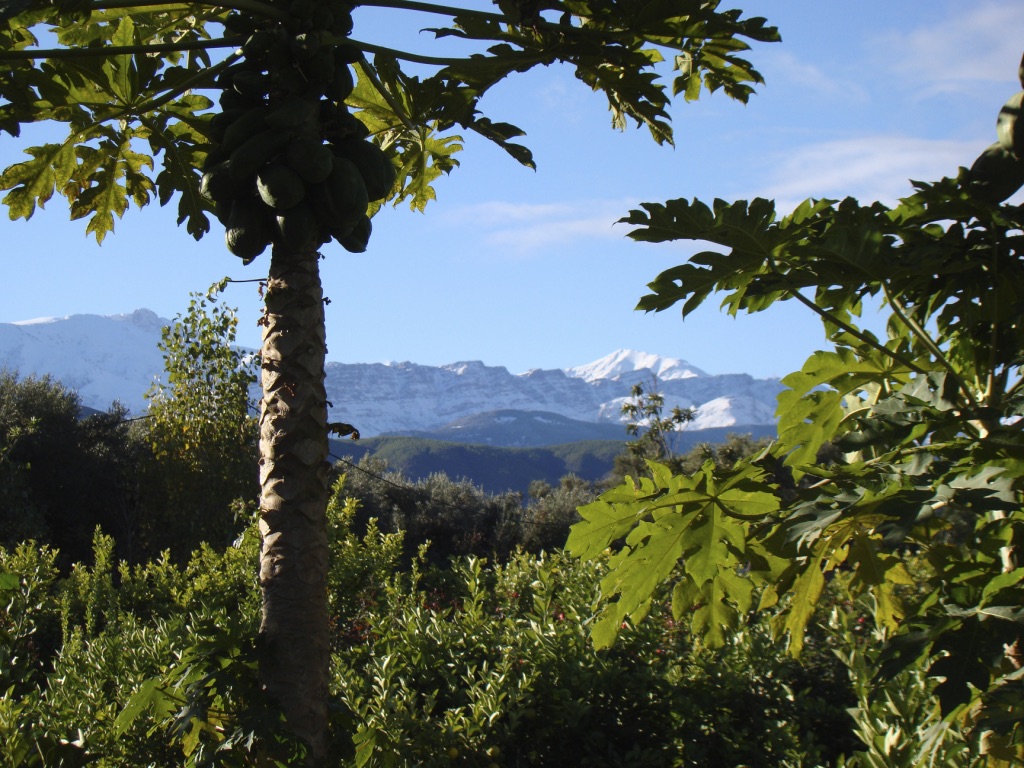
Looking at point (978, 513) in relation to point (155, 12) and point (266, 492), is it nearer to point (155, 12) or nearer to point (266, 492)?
point (266, 492)

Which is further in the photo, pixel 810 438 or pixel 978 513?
pixel 810 438

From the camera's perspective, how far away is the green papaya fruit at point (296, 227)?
2.26 meters

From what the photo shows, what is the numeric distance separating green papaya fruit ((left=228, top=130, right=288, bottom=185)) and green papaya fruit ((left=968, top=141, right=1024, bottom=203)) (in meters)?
1.71

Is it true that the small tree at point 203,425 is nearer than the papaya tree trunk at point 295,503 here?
No

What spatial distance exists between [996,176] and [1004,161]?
37mm

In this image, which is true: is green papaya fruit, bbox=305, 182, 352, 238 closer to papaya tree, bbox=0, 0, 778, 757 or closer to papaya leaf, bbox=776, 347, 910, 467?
papaya tree, bbox=0, 0, 778, 757

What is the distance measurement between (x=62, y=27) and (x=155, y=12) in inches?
14.9

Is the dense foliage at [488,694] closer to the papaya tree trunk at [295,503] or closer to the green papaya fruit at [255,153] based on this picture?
the papaya tree trunk at [295,503]

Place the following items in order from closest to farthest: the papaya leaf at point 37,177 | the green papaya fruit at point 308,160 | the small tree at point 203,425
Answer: the green papaya fruit at point 308,160 < the papaya leaf at point 37,177 < the small tree at point 203,425

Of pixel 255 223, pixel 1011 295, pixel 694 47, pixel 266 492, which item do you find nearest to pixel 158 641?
pixel 266 492

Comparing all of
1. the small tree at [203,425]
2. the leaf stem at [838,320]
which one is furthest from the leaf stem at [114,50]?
the small tree at [203,425]

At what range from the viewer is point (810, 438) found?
95.3 inches

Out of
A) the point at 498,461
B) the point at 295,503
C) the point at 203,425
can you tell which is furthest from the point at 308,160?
the point at 498,461

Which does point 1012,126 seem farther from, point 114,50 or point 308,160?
point 114,50
